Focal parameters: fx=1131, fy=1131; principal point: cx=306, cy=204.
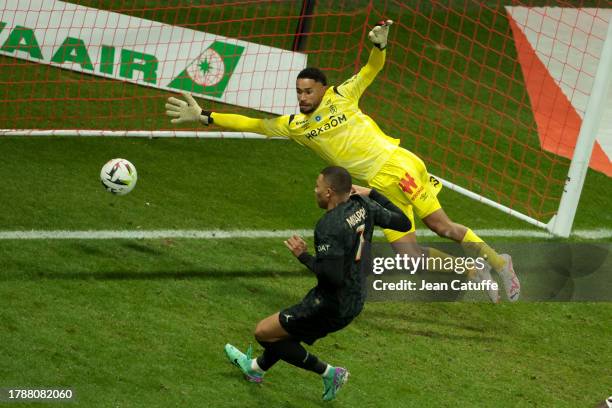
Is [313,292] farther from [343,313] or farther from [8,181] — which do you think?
[8,181]

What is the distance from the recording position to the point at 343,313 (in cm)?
790

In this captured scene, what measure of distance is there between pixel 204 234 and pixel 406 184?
228cm

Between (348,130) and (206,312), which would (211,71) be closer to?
(348,130)

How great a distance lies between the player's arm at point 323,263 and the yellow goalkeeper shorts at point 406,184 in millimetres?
2230

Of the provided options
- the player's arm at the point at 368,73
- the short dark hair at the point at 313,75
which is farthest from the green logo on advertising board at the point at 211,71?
the short dark hair at the point at 313,75

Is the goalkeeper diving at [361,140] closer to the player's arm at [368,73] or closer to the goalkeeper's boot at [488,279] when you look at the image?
the player's arm at [368,73]

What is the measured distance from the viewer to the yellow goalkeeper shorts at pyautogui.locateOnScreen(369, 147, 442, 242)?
9.84m

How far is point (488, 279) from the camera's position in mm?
10375

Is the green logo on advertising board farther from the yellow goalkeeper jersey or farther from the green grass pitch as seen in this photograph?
the yellow goalkeeper jersey

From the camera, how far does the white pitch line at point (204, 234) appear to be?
413 inches

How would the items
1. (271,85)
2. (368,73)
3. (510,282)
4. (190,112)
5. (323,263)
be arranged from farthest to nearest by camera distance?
(271,85)
(510,282)
(190,112)
(368,73)
(323,263)

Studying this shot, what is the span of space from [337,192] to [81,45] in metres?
6.32

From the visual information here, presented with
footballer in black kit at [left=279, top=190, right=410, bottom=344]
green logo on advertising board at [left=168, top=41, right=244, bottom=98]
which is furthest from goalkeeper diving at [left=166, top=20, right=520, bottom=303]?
green logo on advertising board at [left=168, top=41, right=244, bottom=98]

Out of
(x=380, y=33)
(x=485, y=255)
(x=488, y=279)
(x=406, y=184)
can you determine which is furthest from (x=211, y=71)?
(x=488, y=279)
